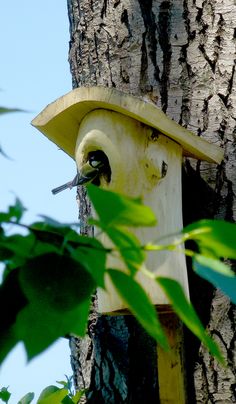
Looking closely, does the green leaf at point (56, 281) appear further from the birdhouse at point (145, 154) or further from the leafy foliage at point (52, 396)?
the leafy foliage at point (52, 396)

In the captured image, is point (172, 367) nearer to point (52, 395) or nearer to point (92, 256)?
point (52, 395)

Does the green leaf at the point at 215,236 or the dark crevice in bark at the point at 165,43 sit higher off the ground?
the dark crevice in bark at the point at 165,43

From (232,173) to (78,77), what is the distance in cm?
48

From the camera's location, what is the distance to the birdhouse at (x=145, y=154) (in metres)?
1.60

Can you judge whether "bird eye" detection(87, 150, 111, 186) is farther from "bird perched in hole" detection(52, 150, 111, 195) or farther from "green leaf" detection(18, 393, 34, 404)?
"green leaf" detection(18, 393, 34, 404)

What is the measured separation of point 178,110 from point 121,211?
3.83 feet

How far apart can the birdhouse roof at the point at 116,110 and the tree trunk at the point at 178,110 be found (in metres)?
0.08

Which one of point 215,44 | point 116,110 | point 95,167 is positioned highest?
point 215,44

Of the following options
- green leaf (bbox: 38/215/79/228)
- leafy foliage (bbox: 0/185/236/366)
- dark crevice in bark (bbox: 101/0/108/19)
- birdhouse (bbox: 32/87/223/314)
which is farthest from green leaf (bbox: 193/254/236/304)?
dark crevice in bark (bbox: 101/0/108/19)

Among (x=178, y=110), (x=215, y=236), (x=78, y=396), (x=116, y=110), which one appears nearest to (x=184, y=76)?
(x=178, y=110)

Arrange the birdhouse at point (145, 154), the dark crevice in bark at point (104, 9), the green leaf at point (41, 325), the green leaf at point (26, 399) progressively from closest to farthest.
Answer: the green leaf at point (41, 325)
the birdhouse at point (145, 154)
the green leaf at point (26, 399)
the dark crevice in bark at point (104, 9)

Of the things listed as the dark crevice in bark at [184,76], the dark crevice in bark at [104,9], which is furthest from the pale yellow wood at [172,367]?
the dark crevice in bark at [104,9]

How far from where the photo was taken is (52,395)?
172 cm

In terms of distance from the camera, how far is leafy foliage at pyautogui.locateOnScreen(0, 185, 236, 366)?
62cm
